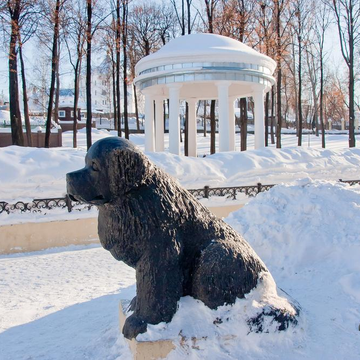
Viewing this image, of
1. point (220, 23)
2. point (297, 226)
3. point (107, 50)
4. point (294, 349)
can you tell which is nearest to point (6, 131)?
point (107, 50)

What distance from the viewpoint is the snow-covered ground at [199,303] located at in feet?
9.67

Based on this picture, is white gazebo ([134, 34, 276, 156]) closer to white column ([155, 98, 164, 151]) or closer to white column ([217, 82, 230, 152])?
white column ([217, 82, 230, 152])

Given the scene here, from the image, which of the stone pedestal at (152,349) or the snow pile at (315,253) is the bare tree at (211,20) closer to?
the snow pile at (315,253)

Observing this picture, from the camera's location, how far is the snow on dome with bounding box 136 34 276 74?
45.2 ft

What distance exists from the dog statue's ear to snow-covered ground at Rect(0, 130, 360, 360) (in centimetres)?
97

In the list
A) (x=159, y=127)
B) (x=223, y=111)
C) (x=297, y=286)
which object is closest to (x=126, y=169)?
(x=297, y=286)

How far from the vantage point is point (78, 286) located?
5.71m

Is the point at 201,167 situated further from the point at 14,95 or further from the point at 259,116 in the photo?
the point at 14,95

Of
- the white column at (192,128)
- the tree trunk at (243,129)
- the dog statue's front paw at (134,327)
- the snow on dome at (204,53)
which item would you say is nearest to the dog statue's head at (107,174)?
the dog statue's front paw at (134,327)

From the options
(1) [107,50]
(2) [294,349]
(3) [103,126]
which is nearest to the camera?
(2) [294,349]

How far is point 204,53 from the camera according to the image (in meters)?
13.8

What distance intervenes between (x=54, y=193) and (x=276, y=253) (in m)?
5.20

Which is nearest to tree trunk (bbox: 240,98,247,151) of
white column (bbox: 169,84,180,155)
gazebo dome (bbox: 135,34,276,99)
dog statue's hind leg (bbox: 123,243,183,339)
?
gazebo dome (bbox: 135,34,276,99)

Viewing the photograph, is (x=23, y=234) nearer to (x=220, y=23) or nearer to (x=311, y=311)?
(x=311, y=311)
